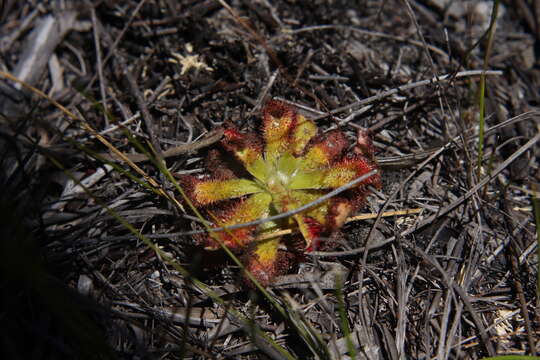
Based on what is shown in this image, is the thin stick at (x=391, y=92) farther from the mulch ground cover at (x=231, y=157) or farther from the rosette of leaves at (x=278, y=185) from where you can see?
the rosette of leaves at (x=278, y=185)

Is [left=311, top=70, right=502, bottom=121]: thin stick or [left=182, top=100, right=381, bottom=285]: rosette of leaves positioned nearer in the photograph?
[left=182, top=100, right=381, bottom=285]: rosette of leaves

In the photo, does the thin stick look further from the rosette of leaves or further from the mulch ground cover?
the rosette of leaves

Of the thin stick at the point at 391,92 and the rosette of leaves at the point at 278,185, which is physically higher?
the thin stick at the point at 391,92

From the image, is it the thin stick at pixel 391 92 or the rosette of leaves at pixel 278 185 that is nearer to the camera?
the rosette of leaves at pixel 278 185

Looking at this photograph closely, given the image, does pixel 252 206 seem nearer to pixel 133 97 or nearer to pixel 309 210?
pixel 309 210

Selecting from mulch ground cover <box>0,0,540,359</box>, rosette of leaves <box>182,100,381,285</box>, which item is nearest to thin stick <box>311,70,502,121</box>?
mulch ground cover <box>0,0,540,359</box>

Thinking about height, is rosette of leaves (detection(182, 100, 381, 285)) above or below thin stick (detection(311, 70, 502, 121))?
below

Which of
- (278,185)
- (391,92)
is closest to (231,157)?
(278,185)

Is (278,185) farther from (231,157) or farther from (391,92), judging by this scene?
(391,92)

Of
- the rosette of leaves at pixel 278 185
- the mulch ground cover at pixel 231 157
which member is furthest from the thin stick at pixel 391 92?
the rosette of leaves at pixel 278 185
